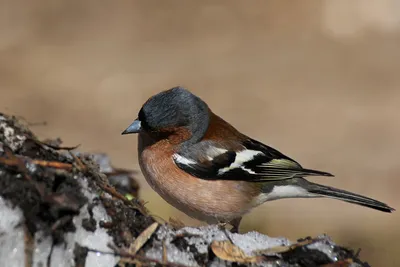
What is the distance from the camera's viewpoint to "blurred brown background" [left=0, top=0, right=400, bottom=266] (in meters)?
9.80

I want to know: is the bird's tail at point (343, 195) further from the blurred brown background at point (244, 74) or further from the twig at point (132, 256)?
the twig at point (132, 256)

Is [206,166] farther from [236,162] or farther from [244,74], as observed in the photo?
[244,74]

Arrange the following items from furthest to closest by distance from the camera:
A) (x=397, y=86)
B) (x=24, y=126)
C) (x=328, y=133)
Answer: (x=397, y=86) → (x=328, y=133) → (x=24, y=126)

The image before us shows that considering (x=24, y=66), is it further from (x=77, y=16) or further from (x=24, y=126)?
(x=24, y=126)

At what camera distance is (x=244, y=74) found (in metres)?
11.7

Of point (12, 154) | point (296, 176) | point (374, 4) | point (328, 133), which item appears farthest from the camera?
point (374, 4)

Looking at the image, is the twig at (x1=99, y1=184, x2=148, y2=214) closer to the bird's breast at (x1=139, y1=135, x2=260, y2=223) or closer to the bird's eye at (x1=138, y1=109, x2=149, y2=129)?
the bird's breast at (x1=139, y1=135, x2=260, y2=223)

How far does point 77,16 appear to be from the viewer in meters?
12.6

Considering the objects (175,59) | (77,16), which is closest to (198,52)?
(175,59)

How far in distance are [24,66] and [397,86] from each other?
5.33 m

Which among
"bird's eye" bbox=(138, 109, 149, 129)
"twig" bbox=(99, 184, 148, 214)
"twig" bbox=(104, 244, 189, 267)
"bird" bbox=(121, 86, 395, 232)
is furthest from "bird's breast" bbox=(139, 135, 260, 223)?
"twig" bbox=(104, 244, 189, 267)

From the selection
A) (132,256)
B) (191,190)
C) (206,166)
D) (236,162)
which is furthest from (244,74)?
(132,256)

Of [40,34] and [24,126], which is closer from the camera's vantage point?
[24,126]

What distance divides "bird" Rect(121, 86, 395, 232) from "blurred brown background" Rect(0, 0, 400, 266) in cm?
253
